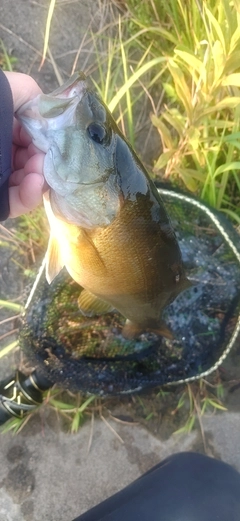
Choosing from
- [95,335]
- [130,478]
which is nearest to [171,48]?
[95,335]

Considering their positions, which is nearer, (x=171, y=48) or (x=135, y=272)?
(x=135, y=272)

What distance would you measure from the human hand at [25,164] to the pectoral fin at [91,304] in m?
0.46

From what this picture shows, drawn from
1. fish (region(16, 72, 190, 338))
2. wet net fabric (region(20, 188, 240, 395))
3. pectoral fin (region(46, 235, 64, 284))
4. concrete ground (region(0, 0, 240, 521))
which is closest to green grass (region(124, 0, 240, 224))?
wet net fabric (region(20, 188, 240, 395))

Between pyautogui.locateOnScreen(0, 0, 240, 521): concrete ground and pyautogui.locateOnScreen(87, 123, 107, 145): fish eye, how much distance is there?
1121 mm

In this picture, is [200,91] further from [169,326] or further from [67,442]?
[67,442]

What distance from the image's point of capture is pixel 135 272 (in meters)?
1.40

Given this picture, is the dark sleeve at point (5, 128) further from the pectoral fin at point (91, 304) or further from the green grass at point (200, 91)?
the green grass at point (200, 91)

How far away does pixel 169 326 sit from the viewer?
6.38 ft

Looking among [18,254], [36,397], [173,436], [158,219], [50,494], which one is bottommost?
[173,436]

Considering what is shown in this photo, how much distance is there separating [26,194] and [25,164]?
12 centimetres

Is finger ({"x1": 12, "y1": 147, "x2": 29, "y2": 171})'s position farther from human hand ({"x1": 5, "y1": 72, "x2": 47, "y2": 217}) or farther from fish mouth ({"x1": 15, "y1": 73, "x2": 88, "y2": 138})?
fish mouth ({"x1": 15, "y1": 73, "x2": 88, "y2": 138})

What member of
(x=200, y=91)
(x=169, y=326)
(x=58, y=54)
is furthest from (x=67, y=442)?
(x=58, y=54)

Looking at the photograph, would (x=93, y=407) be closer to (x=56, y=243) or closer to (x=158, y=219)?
(x=56, y=243)

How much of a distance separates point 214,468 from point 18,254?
1303 mm
